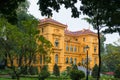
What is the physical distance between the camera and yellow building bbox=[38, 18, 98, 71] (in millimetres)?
55156

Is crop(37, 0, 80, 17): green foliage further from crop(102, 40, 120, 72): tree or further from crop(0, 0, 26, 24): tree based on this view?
crop(102, 40, 120, 72): tree

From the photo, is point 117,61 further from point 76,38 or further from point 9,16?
point 9,16

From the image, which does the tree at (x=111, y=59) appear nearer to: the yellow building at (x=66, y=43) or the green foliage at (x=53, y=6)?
the yellow building at (x=66, y=43)

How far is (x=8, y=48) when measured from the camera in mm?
24281

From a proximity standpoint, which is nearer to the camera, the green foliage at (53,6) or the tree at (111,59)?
the green foliage at (53,6)

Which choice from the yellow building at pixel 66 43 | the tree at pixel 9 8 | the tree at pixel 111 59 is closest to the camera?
the tree at pixel 9 8

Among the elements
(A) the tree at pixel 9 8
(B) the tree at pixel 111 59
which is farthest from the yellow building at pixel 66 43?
Result: (A) the tree at pixel 9 8

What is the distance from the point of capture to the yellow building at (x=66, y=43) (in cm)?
5516

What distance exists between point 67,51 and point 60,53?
4350mm

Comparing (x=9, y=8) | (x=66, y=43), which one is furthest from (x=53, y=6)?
(x=66, y=43)

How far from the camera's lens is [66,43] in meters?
61.9

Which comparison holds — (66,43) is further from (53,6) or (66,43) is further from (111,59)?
(53,6)

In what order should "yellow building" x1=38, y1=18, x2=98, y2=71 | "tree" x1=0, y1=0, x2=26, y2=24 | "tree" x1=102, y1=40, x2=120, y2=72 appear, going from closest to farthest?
"tree" x1=0, y1=0, x2=26, y2=24 < "yellow building" x1=38, y1=18, x2=98, y2=71 < "tree" x1=102, y1=40, x2=120, y2=72

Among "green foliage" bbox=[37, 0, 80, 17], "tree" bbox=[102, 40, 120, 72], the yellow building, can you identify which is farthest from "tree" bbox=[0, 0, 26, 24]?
"tree" bbox=[102, 40, 120, 72]
